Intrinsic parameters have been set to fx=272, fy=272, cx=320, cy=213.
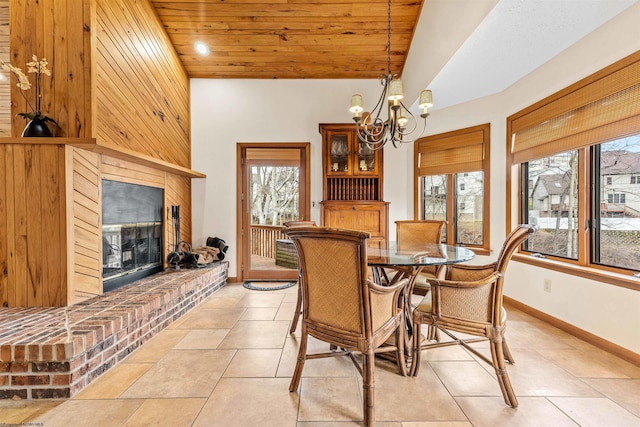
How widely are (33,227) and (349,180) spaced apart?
11.1ft

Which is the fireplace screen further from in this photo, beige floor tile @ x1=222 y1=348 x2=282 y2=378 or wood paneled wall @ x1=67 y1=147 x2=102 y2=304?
beige floor tile @ x1=222 y1=348 x2=282 y2=378

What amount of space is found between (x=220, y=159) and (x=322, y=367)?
131 inches

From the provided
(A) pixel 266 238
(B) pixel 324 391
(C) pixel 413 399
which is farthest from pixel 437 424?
(A) pixel 266 238

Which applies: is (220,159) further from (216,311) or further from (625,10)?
(625,10)

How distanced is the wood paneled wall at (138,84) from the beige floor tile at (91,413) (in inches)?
73.0

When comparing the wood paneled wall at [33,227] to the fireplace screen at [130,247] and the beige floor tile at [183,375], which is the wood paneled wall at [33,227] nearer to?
the fireplace screen at [130,247]

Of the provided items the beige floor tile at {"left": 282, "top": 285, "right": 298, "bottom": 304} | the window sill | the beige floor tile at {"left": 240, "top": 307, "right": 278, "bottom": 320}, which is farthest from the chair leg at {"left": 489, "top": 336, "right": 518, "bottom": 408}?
the beige floor tile at {"left": 282, "top": 285, "right": 298, "bottom": 304}

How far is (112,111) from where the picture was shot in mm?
2547

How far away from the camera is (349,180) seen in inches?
161

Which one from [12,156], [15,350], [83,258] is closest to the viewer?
[15,350]

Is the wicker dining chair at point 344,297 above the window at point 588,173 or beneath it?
beneath

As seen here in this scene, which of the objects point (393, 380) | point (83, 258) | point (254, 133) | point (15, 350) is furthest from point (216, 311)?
point (254, 133)

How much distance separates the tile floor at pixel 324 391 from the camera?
144cm

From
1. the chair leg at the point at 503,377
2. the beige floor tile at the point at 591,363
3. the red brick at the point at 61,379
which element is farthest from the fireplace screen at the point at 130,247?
the beige floor tile at the point at 591,363
